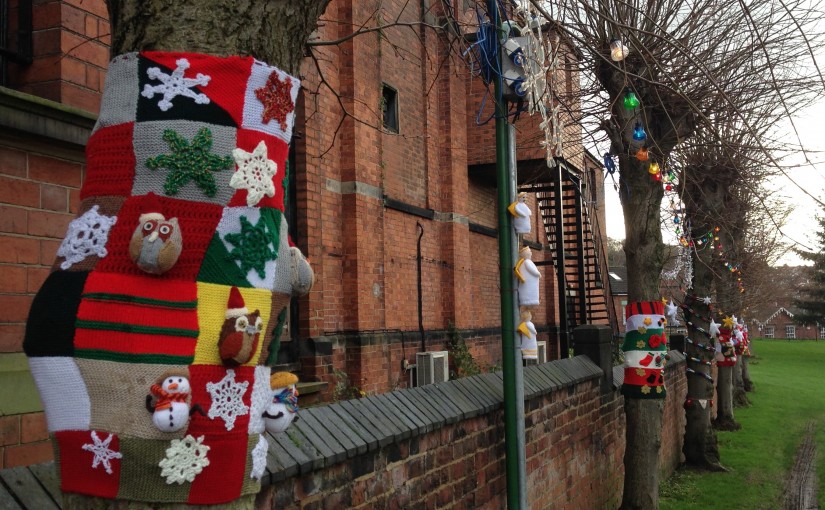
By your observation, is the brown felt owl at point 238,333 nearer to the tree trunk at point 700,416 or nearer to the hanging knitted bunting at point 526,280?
the hanging knitted bunting at point 526,280

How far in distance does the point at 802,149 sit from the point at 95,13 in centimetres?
417

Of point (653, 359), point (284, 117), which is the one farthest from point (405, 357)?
point (284, 117)

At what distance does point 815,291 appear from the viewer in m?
66.6

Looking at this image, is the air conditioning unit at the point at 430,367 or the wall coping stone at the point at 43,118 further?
the air conditioning unit at the point at 430,367

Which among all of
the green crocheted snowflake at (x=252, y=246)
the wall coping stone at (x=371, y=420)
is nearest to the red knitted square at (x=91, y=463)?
the green crocheted snowflake at (x=252, y=246)

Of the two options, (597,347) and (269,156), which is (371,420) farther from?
(597,347)

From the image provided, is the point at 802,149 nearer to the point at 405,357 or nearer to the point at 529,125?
the point at 405,357

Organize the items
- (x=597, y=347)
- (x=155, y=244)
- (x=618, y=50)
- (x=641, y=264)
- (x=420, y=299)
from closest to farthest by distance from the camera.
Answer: (x=155, y=244) < (x=618, y=50) < (x=597, y=347) < (x=641, y=264) < (x=420, y=299)

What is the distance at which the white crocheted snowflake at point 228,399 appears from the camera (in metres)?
2.00

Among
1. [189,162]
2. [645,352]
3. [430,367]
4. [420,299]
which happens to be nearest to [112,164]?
[189,162]

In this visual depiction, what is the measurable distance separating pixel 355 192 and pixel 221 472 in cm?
766

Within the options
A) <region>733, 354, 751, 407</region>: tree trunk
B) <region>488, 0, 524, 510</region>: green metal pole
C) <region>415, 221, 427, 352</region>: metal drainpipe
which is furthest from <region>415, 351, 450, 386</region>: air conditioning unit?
<region>733, 354, 751, 407</region>: tree trunk

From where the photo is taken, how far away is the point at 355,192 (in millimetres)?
9547

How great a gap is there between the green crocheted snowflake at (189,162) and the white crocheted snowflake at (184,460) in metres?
0.62
